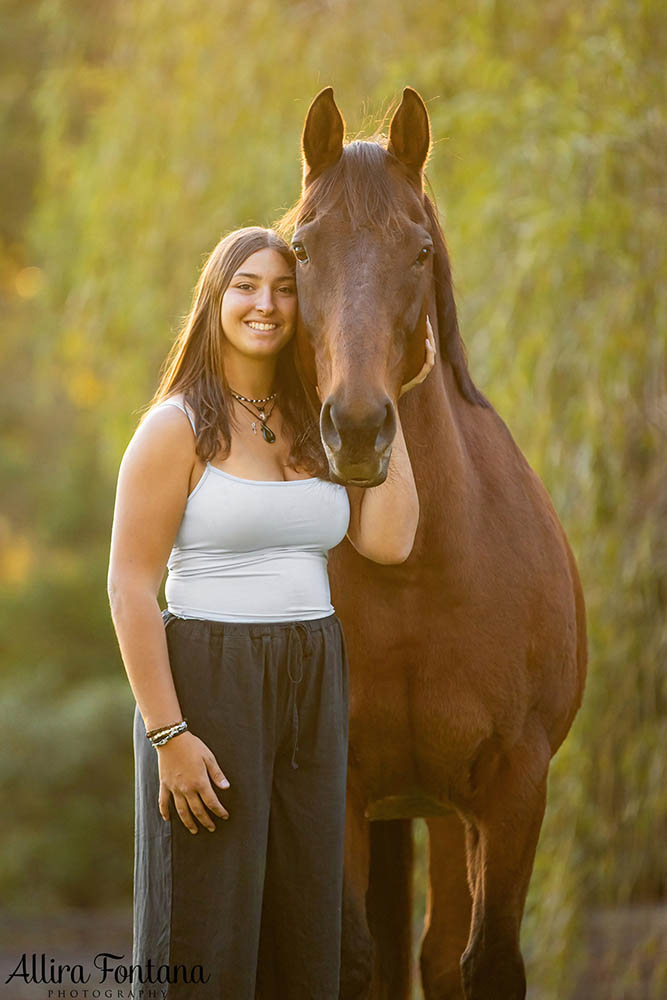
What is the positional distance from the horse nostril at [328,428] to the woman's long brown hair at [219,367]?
18 centimetres

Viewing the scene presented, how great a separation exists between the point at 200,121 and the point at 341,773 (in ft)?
15.6

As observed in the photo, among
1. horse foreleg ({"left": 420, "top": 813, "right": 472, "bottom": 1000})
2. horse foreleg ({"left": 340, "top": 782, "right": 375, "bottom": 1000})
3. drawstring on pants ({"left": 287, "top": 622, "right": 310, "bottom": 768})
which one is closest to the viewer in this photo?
drawstring on pants ({"left": 287, "top": 622, "right": 310, "bottom": 768})

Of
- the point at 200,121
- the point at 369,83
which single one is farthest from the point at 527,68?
the point at 200,121

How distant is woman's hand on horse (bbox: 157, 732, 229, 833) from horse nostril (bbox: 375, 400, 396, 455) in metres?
0.55

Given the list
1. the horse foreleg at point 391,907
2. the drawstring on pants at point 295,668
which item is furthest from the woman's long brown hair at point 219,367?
the horse foreleg at point 391,907

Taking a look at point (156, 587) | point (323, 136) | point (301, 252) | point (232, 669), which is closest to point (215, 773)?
point (232, 669)

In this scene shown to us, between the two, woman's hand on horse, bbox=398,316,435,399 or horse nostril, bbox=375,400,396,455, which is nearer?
horse nostril, bbox=375,400,396,455

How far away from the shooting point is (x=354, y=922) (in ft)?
8.11

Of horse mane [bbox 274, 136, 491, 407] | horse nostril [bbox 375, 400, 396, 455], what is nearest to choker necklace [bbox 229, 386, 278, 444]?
horse nostril [bbox 375, 400, 396, 455]

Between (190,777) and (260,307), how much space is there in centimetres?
82

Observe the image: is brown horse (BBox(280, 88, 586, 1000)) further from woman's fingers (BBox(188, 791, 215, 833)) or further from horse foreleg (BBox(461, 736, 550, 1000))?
woman's fingers (BBox(188, 791, 215, 833))

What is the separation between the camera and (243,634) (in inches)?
78.5

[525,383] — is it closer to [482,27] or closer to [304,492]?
[482,27]

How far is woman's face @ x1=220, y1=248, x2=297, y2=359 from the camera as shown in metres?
2.12
